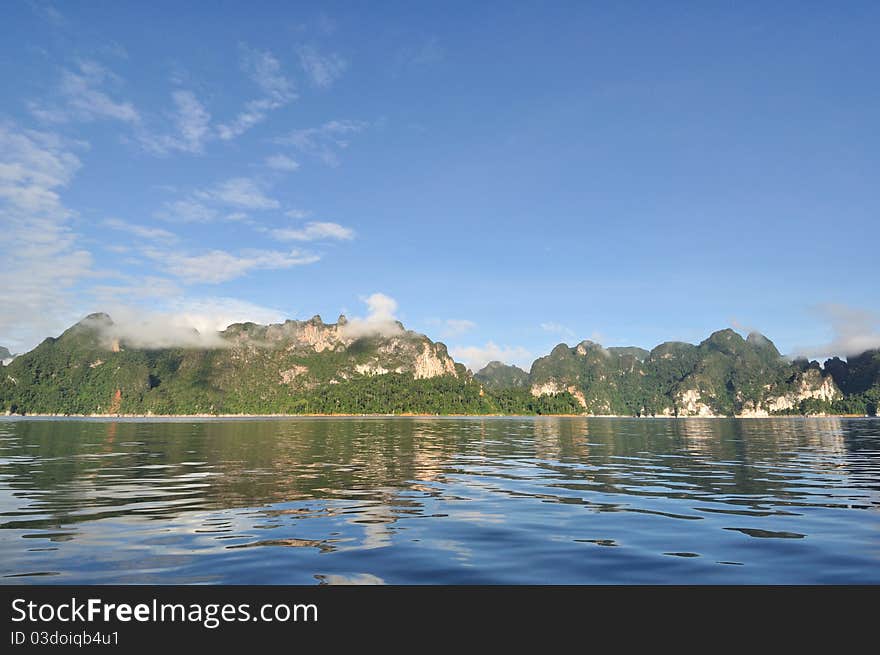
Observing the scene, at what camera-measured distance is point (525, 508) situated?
20.8 meters

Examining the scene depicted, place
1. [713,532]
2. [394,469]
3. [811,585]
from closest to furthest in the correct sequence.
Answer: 1. [811,585]
2. [713,532]
3. [394,469]

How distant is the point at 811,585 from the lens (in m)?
11.4
